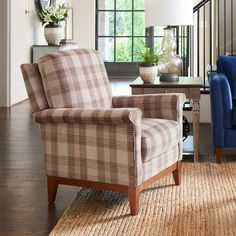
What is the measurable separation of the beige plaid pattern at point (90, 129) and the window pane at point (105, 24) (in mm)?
9435

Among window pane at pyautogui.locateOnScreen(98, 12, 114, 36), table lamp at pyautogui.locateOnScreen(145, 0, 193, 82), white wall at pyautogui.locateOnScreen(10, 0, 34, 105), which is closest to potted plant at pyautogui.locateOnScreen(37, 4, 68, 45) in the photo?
white wall at pyautogui.locateOnScreen(10, 0, 34, 105)

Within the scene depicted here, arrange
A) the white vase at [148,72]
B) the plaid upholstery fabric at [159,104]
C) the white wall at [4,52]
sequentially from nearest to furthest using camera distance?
1. the plaid upholstery fabric at [159,104]
2. the white vase at [148,72]
3. the white wall at [4,52]

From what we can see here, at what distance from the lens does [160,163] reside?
10.9 ft

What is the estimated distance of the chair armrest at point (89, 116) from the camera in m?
2.95

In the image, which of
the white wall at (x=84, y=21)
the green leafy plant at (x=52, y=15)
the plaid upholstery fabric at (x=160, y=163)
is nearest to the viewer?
the plaid upholstery fabric at (x=160, y=163)

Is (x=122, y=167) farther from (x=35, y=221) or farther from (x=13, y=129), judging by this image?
(x=13, y=129)

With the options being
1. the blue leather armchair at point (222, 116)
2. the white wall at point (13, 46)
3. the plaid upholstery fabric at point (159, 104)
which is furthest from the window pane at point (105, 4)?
the plaid upholstery fabric at point (159, 104)

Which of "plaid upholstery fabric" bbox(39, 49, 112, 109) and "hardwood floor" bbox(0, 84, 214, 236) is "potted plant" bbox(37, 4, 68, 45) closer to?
"hardwood floor" bbox(0, 84, 214, 236)

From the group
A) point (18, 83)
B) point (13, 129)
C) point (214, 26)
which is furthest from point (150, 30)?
point (13, 129)

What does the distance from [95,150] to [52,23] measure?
623cm

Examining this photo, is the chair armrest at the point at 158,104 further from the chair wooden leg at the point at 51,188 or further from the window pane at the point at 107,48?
the window pane at the point at 107,48

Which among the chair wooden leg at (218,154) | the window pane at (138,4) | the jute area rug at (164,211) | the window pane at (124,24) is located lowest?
the jute area rug at (164,211)

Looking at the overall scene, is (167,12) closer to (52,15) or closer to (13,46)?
(13,46)

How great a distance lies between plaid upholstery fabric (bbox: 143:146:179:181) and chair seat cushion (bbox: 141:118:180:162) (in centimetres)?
4
